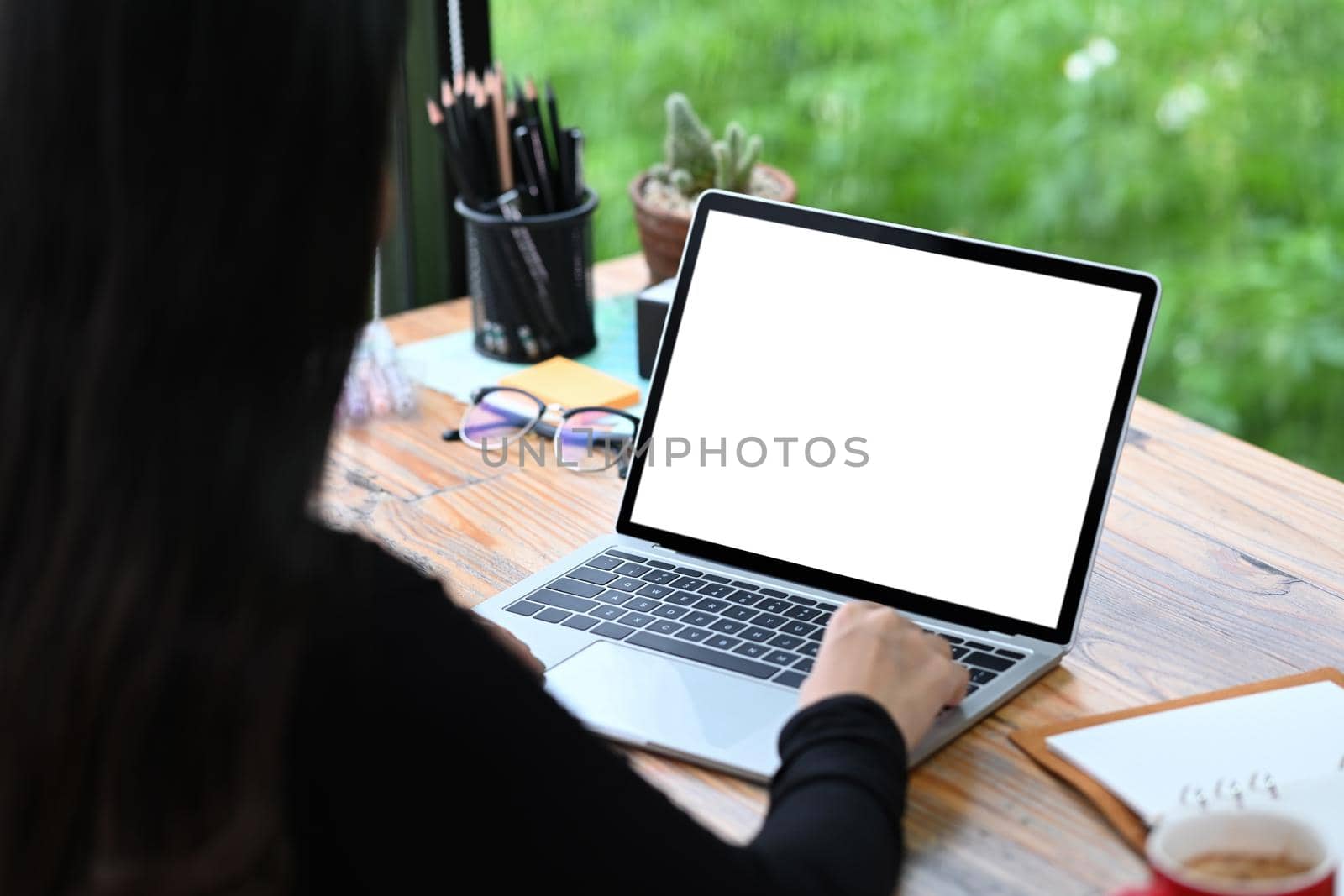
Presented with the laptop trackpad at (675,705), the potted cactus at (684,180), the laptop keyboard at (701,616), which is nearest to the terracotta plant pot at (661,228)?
the potted cactus at (684,180)

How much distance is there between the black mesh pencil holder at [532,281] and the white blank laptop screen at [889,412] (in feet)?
1.19

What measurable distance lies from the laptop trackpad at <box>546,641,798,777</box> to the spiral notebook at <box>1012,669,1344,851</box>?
0.47 feet

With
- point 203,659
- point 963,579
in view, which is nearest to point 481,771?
point 203,659

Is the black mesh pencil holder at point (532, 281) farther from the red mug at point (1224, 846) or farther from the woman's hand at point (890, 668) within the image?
the red mug at point (1224, 846)

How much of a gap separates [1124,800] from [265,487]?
18.5 inches

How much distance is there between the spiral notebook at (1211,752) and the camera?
2.37ft

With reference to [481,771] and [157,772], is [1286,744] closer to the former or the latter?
[481,771]

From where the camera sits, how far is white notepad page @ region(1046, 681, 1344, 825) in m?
0.74

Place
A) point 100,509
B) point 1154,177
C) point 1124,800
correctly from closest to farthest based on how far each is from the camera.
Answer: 1. point 100,509
2. point 1124,800
3. point 1154,177

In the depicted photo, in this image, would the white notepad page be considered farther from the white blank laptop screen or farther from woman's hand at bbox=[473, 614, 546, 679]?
woman's hand at bbox=[473, 614, 546, 679]

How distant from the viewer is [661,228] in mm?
1387

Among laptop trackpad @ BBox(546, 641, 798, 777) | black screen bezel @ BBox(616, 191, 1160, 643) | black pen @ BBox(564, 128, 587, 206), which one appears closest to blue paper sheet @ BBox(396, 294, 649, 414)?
black pen @ BBox(564, 128, 587, 206)

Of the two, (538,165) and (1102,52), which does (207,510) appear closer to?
(538,165)

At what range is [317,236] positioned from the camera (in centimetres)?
51
